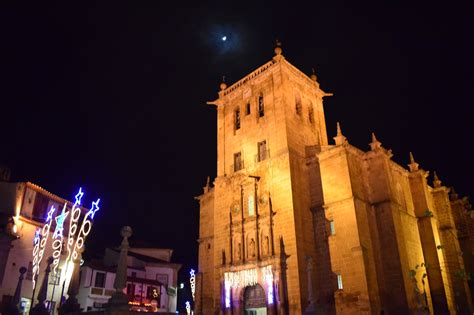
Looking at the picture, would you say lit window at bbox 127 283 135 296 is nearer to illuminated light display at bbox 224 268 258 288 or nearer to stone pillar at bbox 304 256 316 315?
illuminated light display at bbox 224 268 258 288

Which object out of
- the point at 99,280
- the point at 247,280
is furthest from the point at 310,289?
the point at 99,280

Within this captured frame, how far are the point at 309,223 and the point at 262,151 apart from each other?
7.59m

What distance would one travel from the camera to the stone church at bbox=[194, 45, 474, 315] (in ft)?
85.6

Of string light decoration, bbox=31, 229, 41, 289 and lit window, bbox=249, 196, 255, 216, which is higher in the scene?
lit window, bbox=249, 196, 255, 216

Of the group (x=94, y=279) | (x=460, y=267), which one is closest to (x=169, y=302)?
(x=94, y=279)

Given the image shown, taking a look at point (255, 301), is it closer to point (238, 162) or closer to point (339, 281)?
point (339, 281)

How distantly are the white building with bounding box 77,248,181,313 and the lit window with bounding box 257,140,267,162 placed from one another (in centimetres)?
1882

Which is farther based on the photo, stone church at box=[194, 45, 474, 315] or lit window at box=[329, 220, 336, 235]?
lit window at box=[329, 220, 336, 235]

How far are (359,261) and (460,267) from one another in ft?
43.3

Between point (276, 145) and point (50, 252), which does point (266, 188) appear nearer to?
point (276, 145)

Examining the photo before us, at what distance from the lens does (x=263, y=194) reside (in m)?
30.7

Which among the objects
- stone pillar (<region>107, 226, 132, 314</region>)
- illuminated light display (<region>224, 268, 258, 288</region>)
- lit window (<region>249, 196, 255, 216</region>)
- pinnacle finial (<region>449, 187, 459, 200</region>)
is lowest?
stone pillar (<region>107, 226, 132, 314</region>)

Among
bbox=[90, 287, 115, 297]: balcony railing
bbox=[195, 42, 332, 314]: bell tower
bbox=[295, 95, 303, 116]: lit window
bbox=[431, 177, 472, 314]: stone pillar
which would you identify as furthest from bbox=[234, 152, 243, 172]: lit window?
bbox=[90, 287, 115, 297]: balcony railing

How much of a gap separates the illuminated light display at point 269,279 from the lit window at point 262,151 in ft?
30.6
